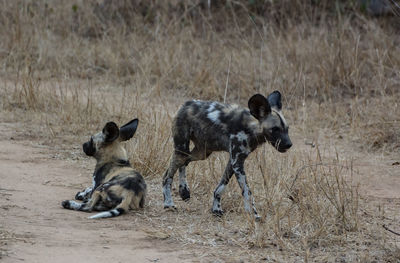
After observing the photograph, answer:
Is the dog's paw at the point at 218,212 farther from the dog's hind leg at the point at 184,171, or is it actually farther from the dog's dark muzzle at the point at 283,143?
the dog's dark muzzle at the point at 283,143

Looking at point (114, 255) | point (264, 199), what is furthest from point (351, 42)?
point (114, 255)

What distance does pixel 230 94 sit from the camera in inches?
384

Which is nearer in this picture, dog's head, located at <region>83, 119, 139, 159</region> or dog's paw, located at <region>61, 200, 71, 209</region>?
dog's paw, located at <region>61, 200, 71, 209</region>

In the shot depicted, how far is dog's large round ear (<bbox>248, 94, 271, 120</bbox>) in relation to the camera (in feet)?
15.5

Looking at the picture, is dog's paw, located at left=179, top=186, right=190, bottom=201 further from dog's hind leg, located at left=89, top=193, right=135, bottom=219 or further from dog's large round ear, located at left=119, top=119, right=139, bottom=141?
dog's large round ear, located at left=119, top=119, right=139, bottom=141

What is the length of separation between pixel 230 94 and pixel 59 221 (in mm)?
5334

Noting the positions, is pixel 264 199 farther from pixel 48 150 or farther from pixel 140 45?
pixel 140 45

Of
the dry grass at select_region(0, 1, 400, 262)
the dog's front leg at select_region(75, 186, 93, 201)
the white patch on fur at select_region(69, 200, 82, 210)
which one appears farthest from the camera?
the dog's front leg at select_region(75, 186, 93, 201)

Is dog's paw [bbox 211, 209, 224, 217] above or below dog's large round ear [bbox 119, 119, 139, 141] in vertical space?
below

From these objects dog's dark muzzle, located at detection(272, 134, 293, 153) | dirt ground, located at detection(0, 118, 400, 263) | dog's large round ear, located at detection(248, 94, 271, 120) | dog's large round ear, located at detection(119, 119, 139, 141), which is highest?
dog's large round ear, located at detection(248, 94, 271, 120)

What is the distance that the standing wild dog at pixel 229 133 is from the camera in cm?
479

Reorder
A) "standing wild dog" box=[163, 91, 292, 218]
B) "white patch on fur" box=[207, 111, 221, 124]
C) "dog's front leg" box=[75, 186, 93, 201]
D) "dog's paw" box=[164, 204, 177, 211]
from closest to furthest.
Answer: "standing wild dog" box=[163, 91, 292, 218] → "white patch on fur" box=[207, 111, 221, 124] → "dog's paw" box=[164, 204, 177, 211] → "dog's front leg" box=[75, 186, 93, 201]

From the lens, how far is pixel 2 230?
14.1 feet

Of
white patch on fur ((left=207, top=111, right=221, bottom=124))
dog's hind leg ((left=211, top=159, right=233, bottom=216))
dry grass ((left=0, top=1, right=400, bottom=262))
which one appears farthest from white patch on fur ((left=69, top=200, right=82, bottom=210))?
white patch on fur ((left=207, top=111, right=221, bottom=124))
